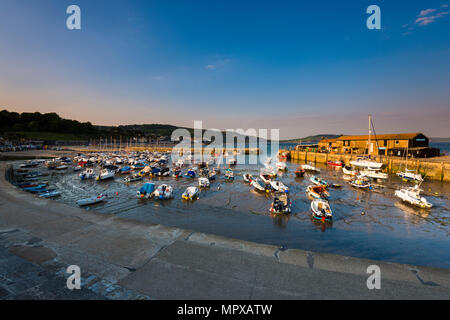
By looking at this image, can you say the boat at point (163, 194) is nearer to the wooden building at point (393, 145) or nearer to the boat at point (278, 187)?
the boat at point (278, 187)

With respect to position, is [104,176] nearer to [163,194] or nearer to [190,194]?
[163,194]

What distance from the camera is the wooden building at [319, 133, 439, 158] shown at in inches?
1994

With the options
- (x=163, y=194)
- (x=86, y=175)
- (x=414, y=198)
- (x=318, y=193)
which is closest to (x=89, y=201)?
(x=163, y=194)

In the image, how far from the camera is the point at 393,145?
57125mm

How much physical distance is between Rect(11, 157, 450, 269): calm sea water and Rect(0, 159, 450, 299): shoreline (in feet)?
18.7

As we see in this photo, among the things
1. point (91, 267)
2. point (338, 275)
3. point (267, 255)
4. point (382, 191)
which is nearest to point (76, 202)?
point (91, 267)

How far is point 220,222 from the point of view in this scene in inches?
655

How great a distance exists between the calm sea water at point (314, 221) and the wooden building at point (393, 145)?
30431 millimetres

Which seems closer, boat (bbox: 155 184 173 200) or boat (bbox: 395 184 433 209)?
boat (bbox: 395 184 433 209)

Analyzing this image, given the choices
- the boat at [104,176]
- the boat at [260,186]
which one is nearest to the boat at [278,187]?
the boat at [260,186]

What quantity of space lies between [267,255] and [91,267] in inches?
246

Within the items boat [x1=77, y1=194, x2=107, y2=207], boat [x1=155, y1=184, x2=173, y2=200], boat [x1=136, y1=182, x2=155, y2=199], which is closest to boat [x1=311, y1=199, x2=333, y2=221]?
boat [x1=155, y1=184, x2=173, y2=200]

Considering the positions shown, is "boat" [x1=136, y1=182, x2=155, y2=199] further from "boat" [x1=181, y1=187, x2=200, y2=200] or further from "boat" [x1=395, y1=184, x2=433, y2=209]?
"boat" [x1=395, y1=184, x2=433, y2=209]
